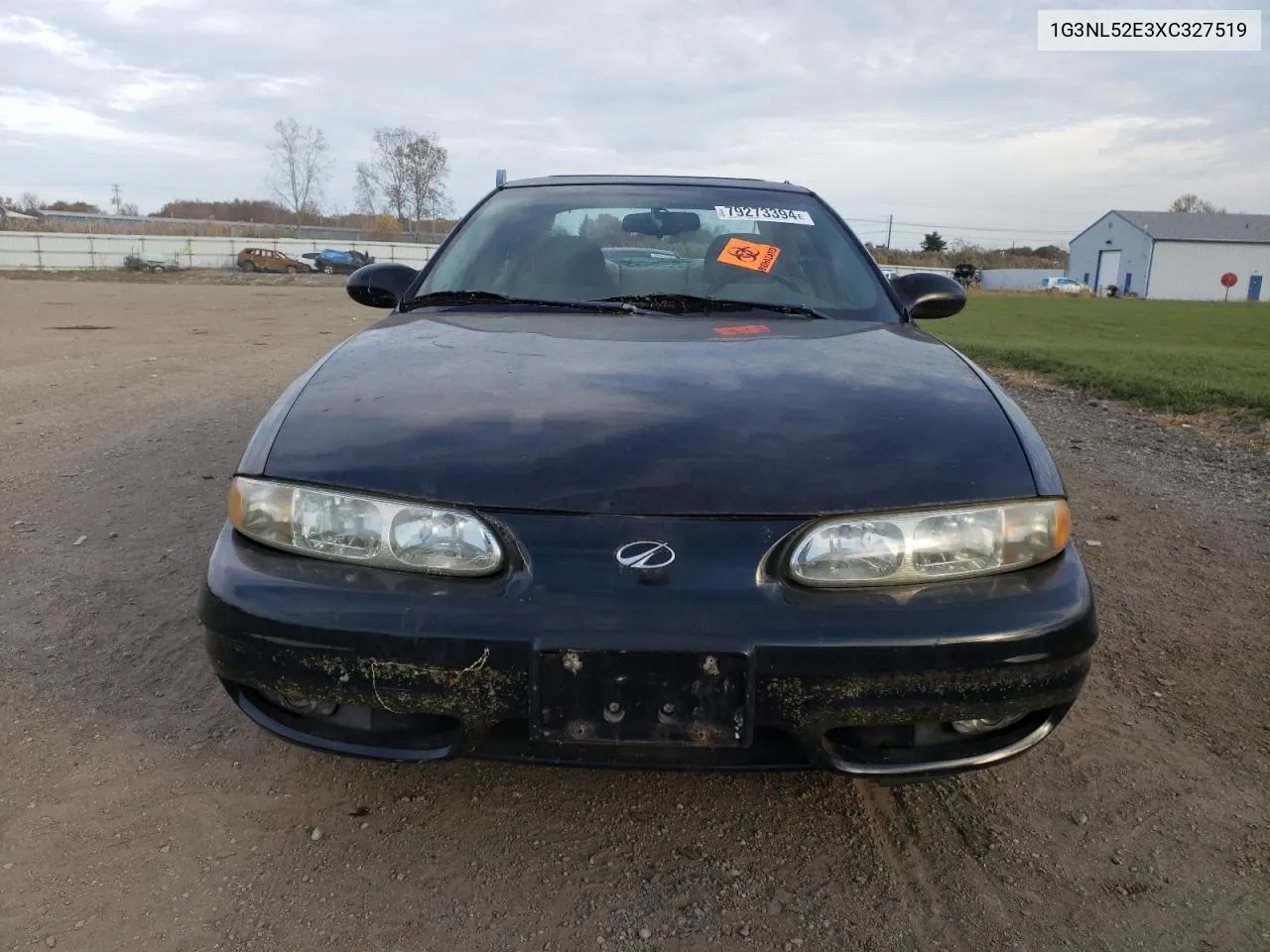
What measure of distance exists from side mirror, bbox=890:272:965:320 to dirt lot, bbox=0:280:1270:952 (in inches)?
48.3

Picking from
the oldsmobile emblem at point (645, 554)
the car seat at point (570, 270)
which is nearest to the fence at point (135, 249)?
the car seat at point (570, 270)

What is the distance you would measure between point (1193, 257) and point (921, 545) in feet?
252

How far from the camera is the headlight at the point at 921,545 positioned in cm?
167

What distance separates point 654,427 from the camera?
6.09ft

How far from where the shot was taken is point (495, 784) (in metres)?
2.17

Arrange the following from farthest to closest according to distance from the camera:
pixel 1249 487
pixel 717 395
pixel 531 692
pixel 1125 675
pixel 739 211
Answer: pixel 1249 487
pixel 739 211
pixel 1125 675
pixel 717 395
pixel 531 692

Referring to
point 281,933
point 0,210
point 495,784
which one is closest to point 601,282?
point 495,784

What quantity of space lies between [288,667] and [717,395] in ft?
3.36

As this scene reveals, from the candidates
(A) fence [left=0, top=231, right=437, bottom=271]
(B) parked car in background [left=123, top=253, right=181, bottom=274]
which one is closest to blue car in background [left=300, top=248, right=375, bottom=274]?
(A) fence [left=0, top=231, right=437, bottom=271]

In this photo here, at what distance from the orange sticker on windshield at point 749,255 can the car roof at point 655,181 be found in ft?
1.60

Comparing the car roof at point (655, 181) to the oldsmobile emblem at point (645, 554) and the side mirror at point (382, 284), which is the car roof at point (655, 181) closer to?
the side mirror at point (382, 284)

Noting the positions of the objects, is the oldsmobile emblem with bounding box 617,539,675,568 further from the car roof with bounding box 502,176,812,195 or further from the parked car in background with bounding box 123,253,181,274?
the parked car in background with bounding box 123,253,181,274

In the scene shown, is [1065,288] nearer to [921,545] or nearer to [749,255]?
[749,255]

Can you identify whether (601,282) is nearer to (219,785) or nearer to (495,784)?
(495,784)
